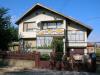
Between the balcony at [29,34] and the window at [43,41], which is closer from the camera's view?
the window at [43,41]

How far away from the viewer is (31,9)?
37.2m

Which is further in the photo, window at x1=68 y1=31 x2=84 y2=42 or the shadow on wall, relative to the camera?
window at x1=68 y1=31 x2=84 y2=42

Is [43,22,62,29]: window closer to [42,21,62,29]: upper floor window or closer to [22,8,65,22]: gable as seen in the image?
[42,21,62,29]: upper floor window

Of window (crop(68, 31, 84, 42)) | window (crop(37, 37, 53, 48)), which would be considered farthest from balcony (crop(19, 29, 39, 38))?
window (crop(68, 31, 84, 42))

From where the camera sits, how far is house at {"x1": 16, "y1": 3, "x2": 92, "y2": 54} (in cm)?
3450

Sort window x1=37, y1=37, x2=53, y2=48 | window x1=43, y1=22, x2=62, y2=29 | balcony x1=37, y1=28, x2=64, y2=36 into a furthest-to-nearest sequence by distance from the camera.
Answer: window x1=43, y1=22, x2=62, y2=29 < balcony x1=37, y1=28, x2=64, y2=36 < window x1=37, y1=37, x2=53, y2=48

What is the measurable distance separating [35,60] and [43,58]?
3.39 feet

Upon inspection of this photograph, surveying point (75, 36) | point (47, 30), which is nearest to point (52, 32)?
point (47, 30)

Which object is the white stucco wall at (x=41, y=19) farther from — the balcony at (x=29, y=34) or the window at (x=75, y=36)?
the window at (x=75, y=36)

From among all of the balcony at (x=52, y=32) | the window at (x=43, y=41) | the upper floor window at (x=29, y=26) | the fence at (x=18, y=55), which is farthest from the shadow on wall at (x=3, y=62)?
the upper floor window at (x=29, y=26)

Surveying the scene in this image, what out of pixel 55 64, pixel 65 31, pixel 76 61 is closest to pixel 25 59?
pixel 55 64

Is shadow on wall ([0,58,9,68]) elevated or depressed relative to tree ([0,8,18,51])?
A: depressed

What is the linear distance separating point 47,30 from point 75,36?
12.7ft

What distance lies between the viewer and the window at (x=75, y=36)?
116 feet
